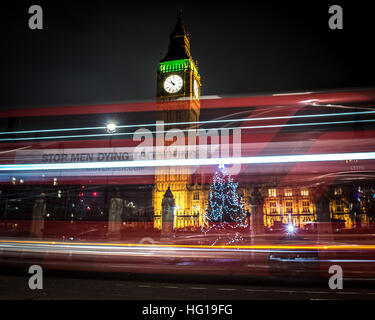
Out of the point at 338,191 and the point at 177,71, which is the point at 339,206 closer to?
the point at 338,191

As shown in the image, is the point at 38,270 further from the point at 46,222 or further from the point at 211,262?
the point at 211,262

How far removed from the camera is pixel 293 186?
5484mm

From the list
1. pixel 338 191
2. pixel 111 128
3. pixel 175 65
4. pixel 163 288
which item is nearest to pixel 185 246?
pixel 163 288

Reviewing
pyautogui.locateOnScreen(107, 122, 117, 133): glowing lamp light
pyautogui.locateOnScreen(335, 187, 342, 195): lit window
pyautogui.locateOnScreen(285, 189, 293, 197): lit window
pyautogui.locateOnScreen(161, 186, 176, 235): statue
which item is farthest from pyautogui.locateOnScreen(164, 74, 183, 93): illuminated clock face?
pyautogui.locateOnScreen(335, 187, 342, 195): lit window

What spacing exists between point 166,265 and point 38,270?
323 cm

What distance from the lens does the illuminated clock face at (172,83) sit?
44194 mm

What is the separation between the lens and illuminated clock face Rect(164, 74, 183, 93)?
44194 millimetres

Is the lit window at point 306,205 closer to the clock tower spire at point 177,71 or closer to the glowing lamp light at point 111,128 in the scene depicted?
the glowing lamp light at point 111,128

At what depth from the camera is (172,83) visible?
1784 inches

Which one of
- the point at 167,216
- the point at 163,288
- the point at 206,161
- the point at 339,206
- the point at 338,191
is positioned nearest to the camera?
the point at 206,161

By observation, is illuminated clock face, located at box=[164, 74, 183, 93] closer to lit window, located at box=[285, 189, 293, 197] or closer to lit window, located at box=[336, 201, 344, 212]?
lit window, located at box=[285, 189, 293, 197]

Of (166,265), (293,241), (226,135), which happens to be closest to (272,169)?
(226,135)
